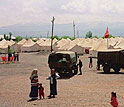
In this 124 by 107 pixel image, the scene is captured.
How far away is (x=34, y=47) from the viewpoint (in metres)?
81.4

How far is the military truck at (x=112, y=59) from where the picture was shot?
80.5ft

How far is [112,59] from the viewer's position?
82.0ft

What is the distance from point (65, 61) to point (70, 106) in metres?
11.6

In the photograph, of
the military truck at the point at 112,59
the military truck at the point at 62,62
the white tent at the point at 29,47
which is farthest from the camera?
the white tent at the point at 29,47

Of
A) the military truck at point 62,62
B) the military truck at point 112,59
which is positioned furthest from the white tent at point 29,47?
the military truck at point 62,62

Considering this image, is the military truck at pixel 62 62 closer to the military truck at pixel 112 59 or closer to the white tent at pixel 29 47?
the military truck at pixel 112 59

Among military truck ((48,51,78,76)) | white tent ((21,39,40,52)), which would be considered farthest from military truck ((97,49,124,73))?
white tent ((21,39,40,52))

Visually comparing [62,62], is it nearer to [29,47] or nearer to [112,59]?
[112,59]

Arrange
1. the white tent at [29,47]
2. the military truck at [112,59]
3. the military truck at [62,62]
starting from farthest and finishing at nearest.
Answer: the white tent at [29,47]
the military truck at [112,59]
the military truck at [62,62]

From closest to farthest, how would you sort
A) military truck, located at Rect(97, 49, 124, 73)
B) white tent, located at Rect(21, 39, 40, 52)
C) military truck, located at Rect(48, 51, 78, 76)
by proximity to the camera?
military truck, located at Rect(48, 51, 78, 76)
military truck, located at Rect(97, 49, 124, 73)
white tent, located at Rect(21, 39, 40, 52)

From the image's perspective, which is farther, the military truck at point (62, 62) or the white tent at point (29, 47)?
the white tent at point (29, 47)

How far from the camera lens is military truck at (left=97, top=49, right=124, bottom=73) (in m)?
24.5

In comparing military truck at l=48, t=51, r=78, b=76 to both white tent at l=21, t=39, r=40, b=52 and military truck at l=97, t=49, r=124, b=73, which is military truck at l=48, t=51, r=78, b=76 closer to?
military truck at l=97, t=49, r=124, b=73

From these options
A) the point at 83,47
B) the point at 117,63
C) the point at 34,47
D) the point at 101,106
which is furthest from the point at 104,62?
the point at 34,47
